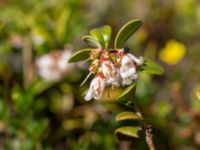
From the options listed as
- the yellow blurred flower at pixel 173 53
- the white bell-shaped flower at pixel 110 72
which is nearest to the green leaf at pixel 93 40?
the white bell-shaped flower at pixel 110 72

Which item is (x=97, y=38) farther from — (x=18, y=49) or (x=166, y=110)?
(x=18, y=49)

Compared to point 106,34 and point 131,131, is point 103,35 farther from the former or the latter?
point 131,131

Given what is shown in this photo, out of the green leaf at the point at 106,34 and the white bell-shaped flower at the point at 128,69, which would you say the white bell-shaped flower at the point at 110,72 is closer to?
the white bell-shaped flower at the point at 128,69

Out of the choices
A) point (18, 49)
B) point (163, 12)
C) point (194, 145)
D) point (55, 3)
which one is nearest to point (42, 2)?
point (55, 3)

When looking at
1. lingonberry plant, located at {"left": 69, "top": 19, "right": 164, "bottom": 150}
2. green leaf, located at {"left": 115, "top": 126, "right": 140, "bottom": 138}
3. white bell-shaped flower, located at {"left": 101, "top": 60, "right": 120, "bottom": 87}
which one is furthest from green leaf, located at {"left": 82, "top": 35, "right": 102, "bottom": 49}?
green leaf, located at {"left": 115, "top": 126, "right": 140, "bottom": 138}

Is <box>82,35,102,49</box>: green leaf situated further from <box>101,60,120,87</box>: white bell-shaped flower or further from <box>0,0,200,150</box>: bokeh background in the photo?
<box>0,0,200,150</box>: bokeh background

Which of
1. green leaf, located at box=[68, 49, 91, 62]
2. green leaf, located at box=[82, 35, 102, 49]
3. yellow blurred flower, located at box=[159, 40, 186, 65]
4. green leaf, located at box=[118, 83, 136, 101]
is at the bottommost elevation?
yellow blurred flower, located at box=[159, 40, 186, 65]

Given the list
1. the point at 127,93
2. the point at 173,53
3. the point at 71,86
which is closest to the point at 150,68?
the point at 127,93
